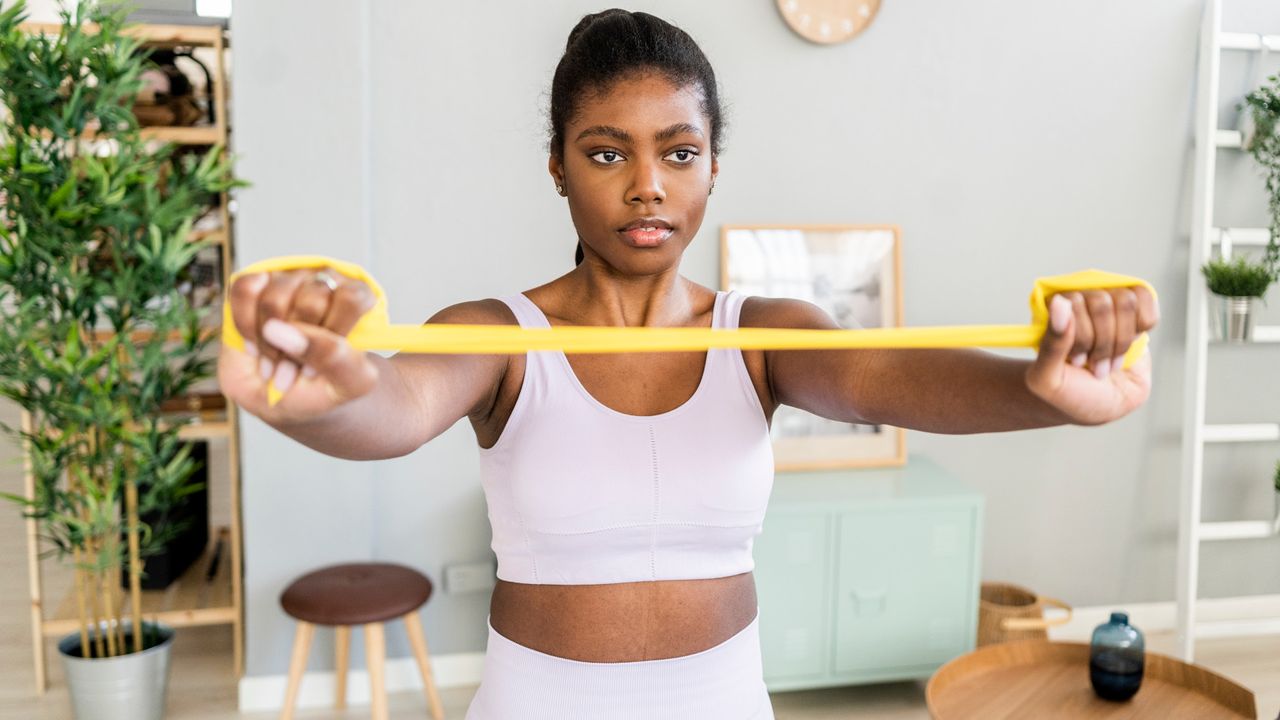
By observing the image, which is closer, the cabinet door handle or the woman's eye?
the woman's eye

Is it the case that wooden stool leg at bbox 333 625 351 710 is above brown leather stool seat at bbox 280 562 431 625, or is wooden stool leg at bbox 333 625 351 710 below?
below

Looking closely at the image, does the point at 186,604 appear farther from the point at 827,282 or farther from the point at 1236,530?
the point at 1236,530

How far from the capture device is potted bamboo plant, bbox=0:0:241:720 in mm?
2553

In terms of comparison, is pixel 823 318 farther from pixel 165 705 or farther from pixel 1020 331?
pixel 165 705

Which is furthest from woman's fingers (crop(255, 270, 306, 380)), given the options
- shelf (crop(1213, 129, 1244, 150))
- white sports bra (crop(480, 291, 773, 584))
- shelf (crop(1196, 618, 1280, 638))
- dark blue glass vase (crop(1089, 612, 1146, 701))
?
shelf (crop(1196, 618, 1280, 638))

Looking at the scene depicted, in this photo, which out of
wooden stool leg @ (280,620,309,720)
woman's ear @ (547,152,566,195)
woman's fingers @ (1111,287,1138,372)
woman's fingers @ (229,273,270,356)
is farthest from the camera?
wooden stool leg @ (280,620,309,720)

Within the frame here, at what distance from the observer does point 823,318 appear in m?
1.12

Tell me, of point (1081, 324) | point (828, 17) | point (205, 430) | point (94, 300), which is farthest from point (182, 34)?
point (1081, 324)

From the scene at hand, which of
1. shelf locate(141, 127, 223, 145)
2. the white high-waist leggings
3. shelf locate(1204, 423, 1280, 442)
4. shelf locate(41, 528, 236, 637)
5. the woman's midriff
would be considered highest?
shelf locate(141, 127, 223, 145)

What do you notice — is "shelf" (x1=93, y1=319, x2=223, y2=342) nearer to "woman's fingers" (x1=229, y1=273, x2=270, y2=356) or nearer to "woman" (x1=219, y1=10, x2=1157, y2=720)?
"woman" (x1=219, y1=10, x2=1157, y2=720)

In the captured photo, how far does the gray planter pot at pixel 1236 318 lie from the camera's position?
3.23 metres

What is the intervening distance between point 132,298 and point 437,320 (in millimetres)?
1964

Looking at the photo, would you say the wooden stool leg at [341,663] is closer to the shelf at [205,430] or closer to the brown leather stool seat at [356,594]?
the brown leather stool seat at [356,594]

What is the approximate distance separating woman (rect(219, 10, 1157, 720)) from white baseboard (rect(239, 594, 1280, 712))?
2215 millimetres
